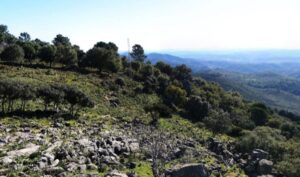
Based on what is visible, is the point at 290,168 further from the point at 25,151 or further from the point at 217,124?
the point at 25,151

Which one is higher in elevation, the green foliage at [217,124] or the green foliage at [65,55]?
the green foliage at [65,55]

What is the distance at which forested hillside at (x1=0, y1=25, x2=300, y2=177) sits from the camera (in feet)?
124

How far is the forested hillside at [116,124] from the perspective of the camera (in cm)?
3781

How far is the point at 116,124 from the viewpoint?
63.2 metres

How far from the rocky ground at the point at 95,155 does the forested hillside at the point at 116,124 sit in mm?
106

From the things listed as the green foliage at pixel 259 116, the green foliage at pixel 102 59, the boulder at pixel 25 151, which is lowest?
the green foliage at pixel 259 116

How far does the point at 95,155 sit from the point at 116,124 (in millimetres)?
23429

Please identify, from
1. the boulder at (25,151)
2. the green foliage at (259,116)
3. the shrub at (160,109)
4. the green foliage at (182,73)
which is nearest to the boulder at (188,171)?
the boulder at (25,151)

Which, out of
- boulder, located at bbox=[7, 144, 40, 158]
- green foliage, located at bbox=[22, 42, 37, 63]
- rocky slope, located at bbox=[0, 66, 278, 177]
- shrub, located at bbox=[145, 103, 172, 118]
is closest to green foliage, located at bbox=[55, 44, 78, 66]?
green foliage, located at bbox=[22, 42, 37, 63]

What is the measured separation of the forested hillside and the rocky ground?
106 millimetres

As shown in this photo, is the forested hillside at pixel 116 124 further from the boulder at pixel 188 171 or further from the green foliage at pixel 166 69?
the green foliage at pixel 166 69

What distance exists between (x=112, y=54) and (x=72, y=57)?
1148cm

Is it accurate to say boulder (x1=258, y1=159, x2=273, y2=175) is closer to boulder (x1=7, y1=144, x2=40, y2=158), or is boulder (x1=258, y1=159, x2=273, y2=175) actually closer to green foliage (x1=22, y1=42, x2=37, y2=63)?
boulder (x1=7, y1=144, x2=40, y2=158)

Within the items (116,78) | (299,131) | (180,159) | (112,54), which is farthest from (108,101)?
(299,131)
